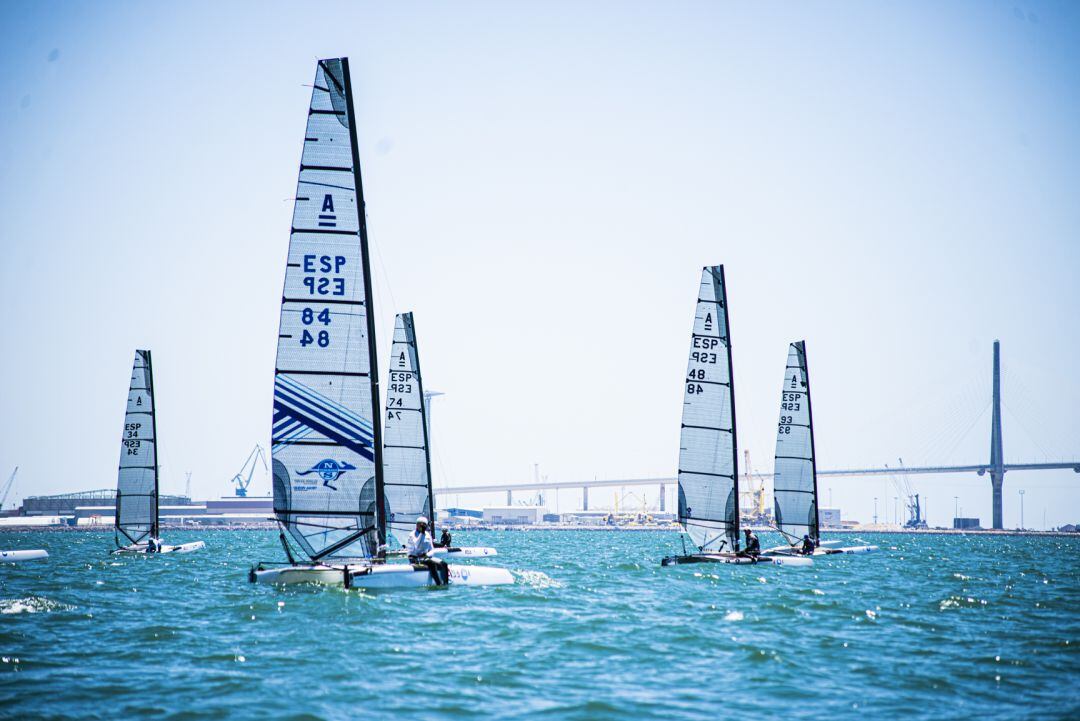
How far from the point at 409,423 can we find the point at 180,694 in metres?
22.3

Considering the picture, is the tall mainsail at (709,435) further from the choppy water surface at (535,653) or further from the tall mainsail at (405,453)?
the tall mainsail at (405,453)

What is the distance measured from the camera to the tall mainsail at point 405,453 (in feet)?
110

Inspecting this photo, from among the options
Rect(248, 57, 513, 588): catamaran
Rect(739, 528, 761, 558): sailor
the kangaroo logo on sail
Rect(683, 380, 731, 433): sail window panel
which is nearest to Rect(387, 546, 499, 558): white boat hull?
Rect(683, 380, 731, 433): sail window panel

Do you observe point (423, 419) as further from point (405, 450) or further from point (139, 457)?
point (139, 457)

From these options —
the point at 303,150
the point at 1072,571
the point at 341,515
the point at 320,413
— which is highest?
the point at 303,150

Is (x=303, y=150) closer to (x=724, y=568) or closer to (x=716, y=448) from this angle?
(x=716, y=448)

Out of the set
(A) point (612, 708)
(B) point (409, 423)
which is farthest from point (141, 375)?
(A) point (612, 708)

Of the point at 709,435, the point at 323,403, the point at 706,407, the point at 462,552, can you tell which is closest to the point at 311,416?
the point at 323,403

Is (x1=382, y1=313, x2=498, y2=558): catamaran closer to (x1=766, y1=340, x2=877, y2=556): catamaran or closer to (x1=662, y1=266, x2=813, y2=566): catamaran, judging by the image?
(x1=662, y1=266, x2=813, y2=566): catamaran

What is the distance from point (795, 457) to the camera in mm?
38062

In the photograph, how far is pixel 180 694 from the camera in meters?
11.8

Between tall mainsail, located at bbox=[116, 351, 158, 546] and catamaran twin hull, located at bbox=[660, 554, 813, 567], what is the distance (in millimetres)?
21694

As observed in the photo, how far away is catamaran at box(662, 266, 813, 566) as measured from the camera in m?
30.4

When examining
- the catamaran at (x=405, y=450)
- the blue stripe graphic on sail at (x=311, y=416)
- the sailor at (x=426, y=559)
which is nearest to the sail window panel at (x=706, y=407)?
the catamaran at (x=405, y=450)
